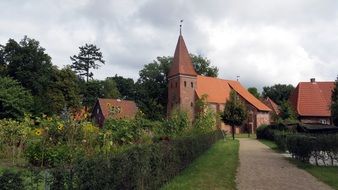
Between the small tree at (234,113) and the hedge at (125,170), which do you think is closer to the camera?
the hedge at (125,170)

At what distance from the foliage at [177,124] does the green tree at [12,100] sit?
120ft

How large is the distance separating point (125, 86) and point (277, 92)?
42615 mm

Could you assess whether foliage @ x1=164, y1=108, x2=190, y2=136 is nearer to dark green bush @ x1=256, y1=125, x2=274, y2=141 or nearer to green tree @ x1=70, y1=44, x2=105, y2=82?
dark green bush @ x1=256, y1=125, x2=274, y2=141

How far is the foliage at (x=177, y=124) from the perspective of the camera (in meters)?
20.8

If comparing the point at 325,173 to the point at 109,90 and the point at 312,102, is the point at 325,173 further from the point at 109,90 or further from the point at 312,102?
the point at 109,90

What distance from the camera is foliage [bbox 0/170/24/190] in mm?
3912

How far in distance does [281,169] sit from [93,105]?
63.2 metres

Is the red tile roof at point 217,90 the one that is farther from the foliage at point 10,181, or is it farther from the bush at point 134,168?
the foliage at point 10,181

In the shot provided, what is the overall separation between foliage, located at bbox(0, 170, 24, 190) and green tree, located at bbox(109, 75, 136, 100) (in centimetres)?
8807

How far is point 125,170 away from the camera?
749cm

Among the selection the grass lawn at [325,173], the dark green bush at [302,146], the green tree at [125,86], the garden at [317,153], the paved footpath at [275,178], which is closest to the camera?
the paved footpath at [275,178]

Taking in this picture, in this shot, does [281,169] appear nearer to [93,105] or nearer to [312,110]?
[312,110]

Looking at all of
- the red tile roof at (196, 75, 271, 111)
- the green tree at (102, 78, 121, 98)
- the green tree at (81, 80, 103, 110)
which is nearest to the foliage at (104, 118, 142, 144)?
the red tile roof at (196, 75, 271, 111)

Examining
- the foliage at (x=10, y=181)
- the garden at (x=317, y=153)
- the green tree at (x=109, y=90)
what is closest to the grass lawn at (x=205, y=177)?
the garden at (x=317, y=153)
